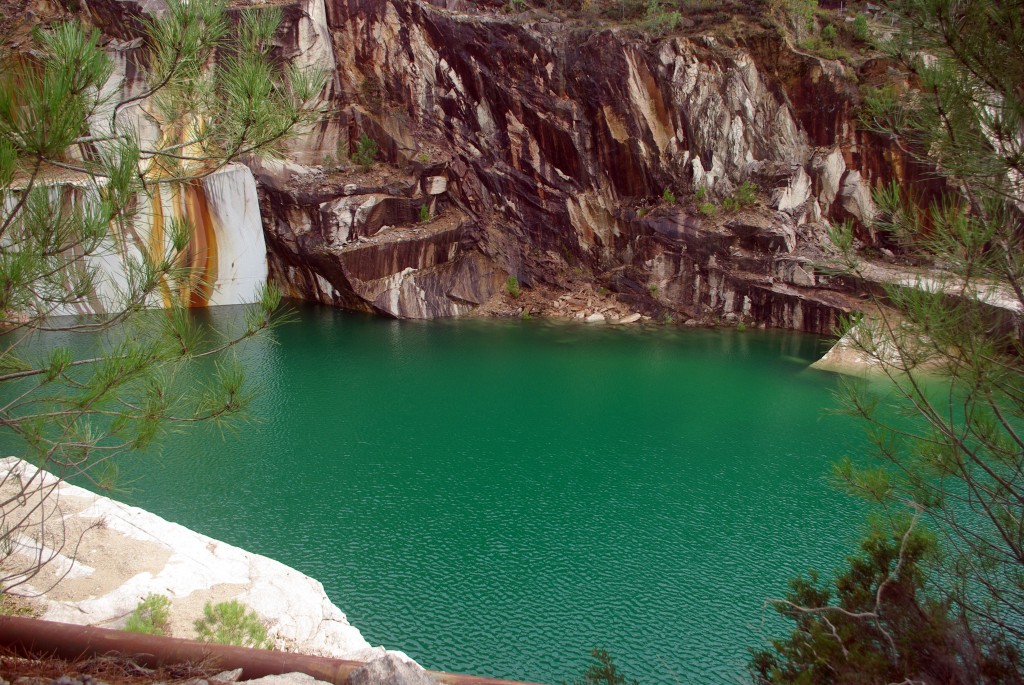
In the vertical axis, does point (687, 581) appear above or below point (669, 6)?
below

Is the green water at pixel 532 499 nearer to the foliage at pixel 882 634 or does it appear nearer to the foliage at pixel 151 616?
the foliage at pixel 151 616

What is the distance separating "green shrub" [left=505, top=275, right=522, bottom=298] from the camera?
2186 centimetres

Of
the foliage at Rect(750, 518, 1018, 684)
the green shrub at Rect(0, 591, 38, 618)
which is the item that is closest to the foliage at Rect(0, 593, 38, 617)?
the green shrub at Rect(0, 591, 38, 618)

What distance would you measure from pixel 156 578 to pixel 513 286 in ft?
55.2

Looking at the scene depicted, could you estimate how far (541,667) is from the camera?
5.97 m

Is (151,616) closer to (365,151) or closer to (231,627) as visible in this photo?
(231,627)

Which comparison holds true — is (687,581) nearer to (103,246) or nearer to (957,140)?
(957,140)

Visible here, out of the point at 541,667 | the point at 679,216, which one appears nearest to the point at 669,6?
the point at 679,216

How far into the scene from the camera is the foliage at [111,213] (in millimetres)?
2857

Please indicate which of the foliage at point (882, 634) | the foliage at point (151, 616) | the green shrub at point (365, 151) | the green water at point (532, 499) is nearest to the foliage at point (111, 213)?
the foliage at point (151, 616)

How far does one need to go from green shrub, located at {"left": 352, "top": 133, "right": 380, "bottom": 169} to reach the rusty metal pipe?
62.5 feet

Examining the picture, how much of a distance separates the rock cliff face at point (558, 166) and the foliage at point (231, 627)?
1552cm

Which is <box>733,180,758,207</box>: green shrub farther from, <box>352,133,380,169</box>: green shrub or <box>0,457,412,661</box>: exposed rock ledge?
<box>0,457,412,661</box>: exposed rock ledge

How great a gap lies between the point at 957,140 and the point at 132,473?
9441mm
